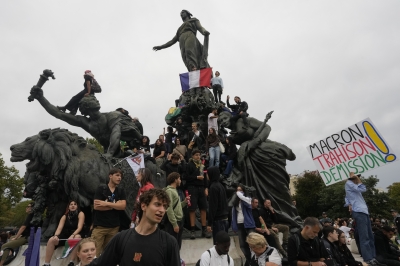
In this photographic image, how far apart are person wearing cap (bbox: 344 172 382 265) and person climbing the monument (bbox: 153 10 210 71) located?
27.1ft

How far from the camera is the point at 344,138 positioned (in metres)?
7.10

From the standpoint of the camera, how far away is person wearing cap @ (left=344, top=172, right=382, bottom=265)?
5.87m

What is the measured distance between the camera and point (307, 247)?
3.83 m

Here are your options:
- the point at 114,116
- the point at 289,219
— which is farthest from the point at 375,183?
the point at 114,116

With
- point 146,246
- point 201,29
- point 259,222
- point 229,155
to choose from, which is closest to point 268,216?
point 259,222

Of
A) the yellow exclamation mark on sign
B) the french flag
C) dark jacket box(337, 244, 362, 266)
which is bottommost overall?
dark jacket box(337, 244, 362, 266)

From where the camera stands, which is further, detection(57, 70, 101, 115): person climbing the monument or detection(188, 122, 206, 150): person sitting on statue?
detection(188, 122, 206, 150): person sitting on statue

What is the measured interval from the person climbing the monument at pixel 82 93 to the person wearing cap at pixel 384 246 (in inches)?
291

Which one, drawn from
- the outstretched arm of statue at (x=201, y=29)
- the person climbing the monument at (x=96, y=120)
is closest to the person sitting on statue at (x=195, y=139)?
the person climbing the monument at (x=96, y=120)

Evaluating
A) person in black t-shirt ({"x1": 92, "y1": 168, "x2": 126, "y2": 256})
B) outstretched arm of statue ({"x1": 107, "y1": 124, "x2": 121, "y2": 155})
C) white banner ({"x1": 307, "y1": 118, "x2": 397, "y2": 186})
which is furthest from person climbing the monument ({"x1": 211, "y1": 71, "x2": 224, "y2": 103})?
person in black t-shirt ({"x1": 92, "y1": 168, "x2": 126, "y2": 256})

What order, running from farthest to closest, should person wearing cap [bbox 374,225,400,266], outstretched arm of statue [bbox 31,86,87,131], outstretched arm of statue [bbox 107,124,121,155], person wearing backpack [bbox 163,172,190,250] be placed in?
outstretched arm of statue [bbox 31,86,87,131] → outstretched arm of statue [bbox 107,124,121,155] → person wearing cap [bbox 374,225,400,266] → person wearing backpack [bbox 163,172,190,250]

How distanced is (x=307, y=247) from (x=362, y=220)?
8.93 ft

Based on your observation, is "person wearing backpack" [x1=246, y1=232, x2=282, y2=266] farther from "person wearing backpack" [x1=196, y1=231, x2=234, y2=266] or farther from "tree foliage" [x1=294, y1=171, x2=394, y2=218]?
"tree foliage" [x1=294, y1=171, x2=394, y2=218]

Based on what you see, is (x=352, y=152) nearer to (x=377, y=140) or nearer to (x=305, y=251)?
(x=377, y=140)
